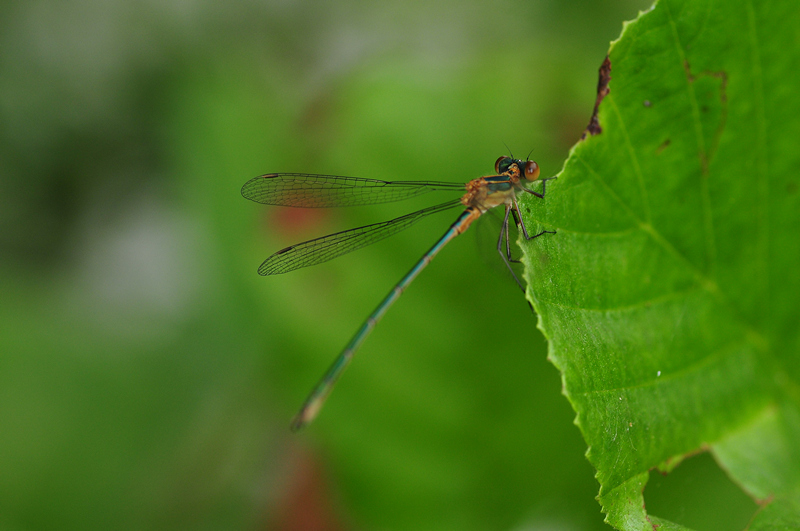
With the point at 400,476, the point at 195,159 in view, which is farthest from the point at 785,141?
the point at 195,159

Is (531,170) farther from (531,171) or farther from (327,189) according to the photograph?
(327,189)

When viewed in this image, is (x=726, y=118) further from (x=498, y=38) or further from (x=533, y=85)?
(x=498, y=38)

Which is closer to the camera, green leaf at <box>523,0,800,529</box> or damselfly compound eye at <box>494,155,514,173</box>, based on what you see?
green leaf at <box>523,0,800,529</box>

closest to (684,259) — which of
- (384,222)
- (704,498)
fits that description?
(704,498)

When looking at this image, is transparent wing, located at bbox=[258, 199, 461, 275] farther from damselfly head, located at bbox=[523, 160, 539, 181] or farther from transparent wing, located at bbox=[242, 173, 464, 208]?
damselfly head, located at bbox=[523, 160, 539, 181]

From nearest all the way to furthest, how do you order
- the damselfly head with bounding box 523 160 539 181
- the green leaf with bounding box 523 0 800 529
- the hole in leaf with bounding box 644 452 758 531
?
the green leaf with bounding box 523 0 800 529, the hole in leaf with bounding box 644 452 758 531, the damselfly head with bounding box 523 160 539 181

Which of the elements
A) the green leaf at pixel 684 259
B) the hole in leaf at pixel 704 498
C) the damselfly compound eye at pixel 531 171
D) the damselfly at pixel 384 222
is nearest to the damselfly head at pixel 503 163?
the damselfly at pixel 384 222

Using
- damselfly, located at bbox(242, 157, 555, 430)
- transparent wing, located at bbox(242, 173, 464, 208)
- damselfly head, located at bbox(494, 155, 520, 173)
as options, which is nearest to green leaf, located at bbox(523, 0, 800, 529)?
damselfly, located at bbox(242, 157, 555, 430)
